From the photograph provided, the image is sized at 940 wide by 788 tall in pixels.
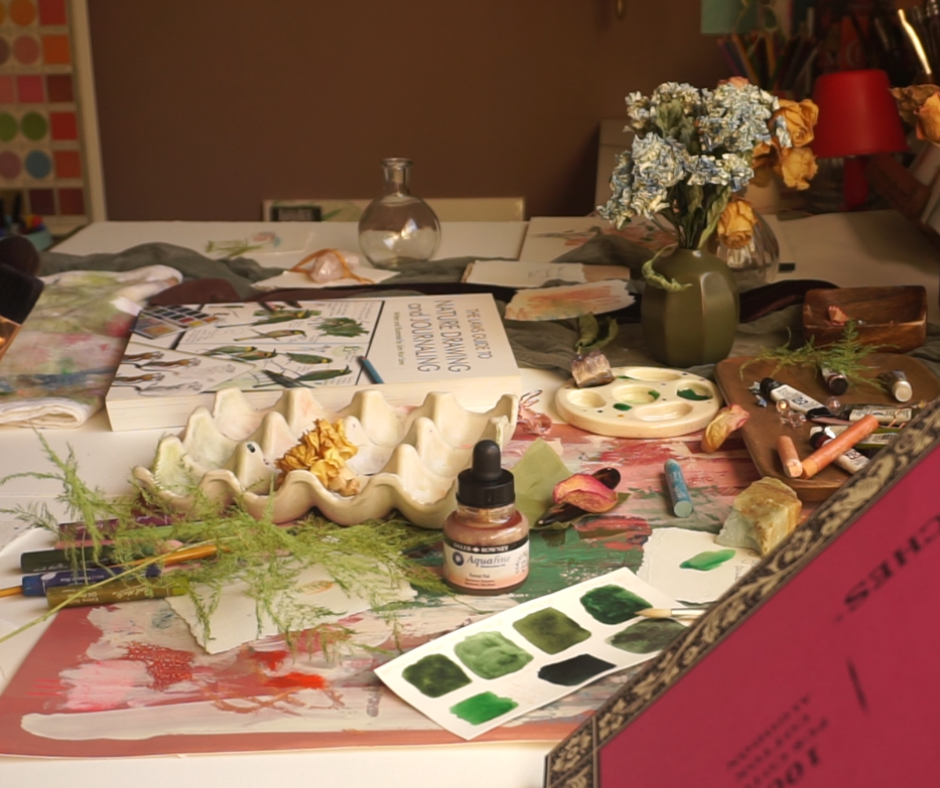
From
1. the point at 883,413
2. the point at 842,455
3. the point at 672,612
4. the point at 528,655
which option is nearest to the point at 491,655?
the point at 528,655

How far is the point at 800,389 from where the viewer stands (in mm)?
1045

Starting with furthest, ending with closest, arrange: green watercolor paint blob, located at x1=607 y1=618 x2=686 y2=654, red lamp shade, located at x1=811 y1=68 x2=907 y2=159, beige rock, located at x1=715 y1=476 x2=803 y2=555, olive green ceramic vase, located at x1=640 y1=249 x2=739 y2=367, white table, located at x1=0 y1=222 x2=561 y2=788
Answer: red lamp shade, located at x1=811 y1=68 x2=907 y2=159
olive green ceramic vase, located at x1=640 y1=249 x2=739 y2=367
beige rock, located at x1=715 y1=476 x2=803 y2=555
green watercolor paint blob, located at x1=607 y1=618 x2=686 y2=654
white table, located at x1=0 y1=222 x2=561 y2=788

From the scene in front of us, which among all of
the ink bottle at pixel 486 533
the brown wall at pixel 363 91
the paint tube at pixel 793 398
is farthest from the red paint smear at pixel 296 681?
the brown wall at pixel 363 91

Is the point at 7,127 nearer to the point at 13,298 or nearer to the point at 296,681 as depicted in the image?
the point at 13,298

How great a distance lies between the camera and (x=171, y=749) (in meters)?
0.56

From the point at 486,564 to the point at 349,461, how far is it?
0.24 metres

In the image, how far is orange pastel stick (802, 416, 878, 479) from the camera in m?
0.85

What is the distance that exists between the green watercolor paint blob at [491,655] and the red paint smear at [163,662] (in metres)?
0.17

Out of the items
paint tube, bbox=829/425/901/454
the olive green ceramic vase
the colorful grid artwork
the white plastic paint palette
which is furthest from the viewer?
the colorful grid artwork

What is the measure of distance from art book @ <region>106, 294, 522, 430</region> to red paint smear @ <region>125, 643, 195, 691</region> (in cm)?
41

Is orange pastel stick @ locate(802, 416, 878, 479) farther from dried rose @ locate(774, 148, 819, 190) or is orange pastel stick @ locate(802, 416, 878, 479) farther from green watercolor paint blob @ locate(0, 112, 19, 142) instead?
green watercolor paint blob @ locate(0, 112, 19, 142)

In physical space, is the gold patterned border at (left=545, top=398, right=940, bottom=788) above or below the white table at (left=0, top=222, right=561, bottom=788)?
above

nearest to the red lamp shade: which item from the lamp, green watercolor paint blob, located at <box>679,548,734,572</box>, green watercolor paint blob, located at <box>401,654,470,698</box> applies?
the lamp

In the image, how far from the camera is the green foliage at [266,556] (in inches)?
27.1
